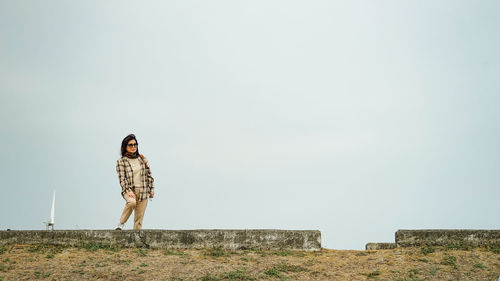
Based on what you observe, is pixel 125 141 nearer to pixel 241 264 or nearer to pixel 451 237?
pixel 241 264

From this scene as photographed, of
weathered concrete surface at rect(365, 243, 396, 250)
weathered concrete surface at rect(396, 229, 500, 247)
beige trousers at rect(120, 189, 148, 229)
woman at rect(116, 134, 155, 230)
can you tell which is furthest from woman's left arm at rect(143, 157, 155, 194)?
weathered concrete surface at rect(396, 229, 500, 247)

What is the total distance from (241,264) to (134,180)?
10.5 ft

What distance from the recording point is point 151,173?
10.2m

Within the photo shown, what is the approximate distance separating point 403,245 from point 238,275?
3.60m

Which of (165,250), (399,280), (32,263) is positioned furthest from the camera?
(165,250)

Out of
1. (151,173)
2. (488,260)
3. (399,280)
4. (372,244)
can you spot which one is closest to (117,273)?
(151,173)

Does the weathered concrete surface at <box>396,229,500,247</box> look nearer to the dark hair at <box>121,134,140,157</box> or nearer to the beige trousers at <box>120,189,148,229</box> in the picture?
the beige trousers at <box>120,189,148,229</box>

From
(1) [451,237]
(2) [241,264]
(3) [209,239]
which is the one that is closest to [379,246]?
(1) [451,237]

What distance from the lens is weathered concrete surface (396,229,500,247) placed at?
29.4 ft

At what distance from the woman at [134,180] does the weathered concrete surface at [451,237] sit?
5.22m

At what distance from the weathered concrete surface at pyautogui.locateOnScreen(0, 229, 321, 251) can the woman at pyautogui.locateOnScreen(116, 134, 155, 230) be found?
0.58 meters

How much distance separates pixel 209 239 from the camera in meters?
8.89

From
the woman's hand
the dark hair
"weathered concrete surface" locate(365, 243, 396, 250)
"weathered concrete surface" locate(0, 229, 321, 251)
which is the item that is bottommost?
"weathered concrete surface" locate(365, 243, 396, 250)

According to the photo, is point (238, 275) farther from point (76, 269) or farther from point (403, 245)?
point (403, 245)
